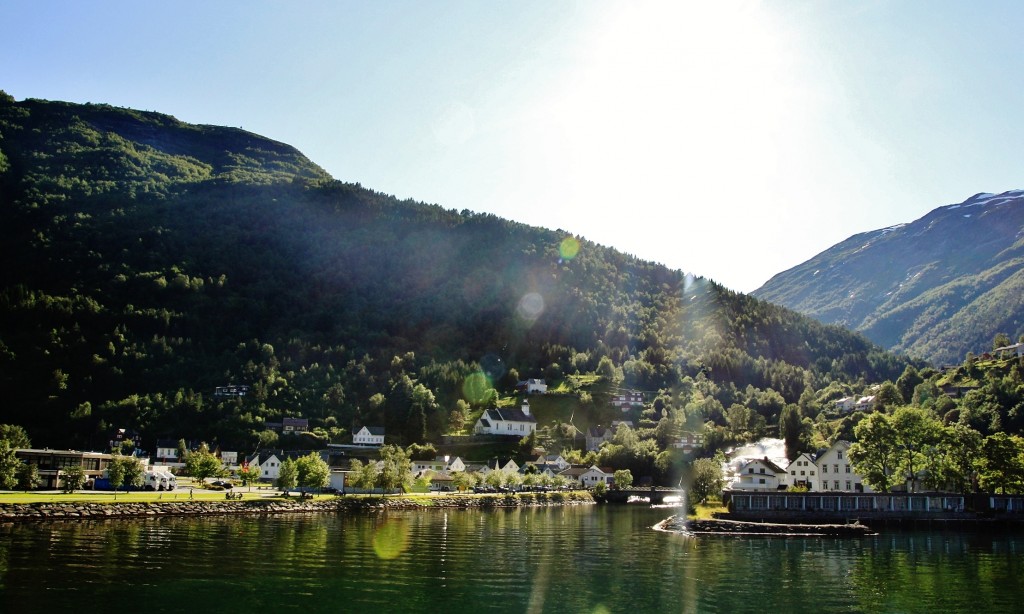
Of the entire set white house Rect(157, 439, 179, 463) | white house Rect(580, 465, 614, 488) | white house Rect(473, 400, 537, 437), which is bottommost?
white house Rect(580, 465, 614, 488)

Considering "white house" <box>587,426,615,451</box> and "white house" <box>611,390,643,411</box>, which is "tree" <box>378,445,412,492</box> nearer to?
"white house" <box>587,426,615,451</box>

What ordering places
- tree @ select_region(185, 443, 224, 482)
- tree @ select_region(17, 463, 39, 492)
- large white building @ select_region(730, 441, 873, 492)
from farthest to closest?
large white building @ select_region(730, 441, 873, 492)
tree @ select_region(185, 443, 224, 482)
tree @ select_region(17, 463, 39, 492)

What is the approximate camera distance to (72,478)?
81.1 meters

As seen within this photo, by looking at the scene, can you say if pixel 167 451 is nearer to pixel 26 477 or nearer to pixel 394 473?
pixel 26 477

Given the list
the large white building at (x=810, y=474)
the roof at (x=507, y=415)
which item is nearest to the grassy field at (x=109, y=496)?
the large white building at (x=810, y=474)

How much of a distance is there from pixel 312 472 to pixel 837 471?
248 ft

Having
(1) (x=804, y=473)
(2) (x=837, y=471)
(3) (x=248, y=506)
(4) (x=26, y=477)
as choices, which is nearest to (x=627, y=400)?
(1) (x=804, y=473)

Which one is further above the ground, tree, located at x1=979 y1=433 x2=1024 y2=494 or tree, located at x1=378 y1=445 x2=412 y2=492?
tree, located at x1=979 y1=433 x2=1024 y2=494

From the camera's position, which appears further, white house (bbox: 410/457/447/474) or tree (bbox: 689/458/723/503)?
white house (bbox: 410/457/447/474)

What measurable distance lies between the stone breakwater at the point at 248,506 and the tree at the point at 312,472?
676 centimetres

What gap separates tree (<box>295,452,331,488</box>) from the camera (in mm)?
99750

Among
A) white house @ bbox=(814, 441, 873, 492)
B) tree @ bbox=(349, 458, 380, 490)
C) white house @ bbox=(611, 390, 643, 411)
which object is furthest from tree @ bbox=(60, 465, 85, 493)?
white house @ bbox=(611, 390, 643, 411)

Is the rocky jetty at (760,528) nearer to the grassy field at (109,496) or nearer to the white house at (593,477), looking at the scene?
the grassy field at (109,496)

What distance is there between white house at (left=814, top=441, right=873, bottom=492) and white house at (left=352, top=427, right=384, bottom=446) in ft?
298
